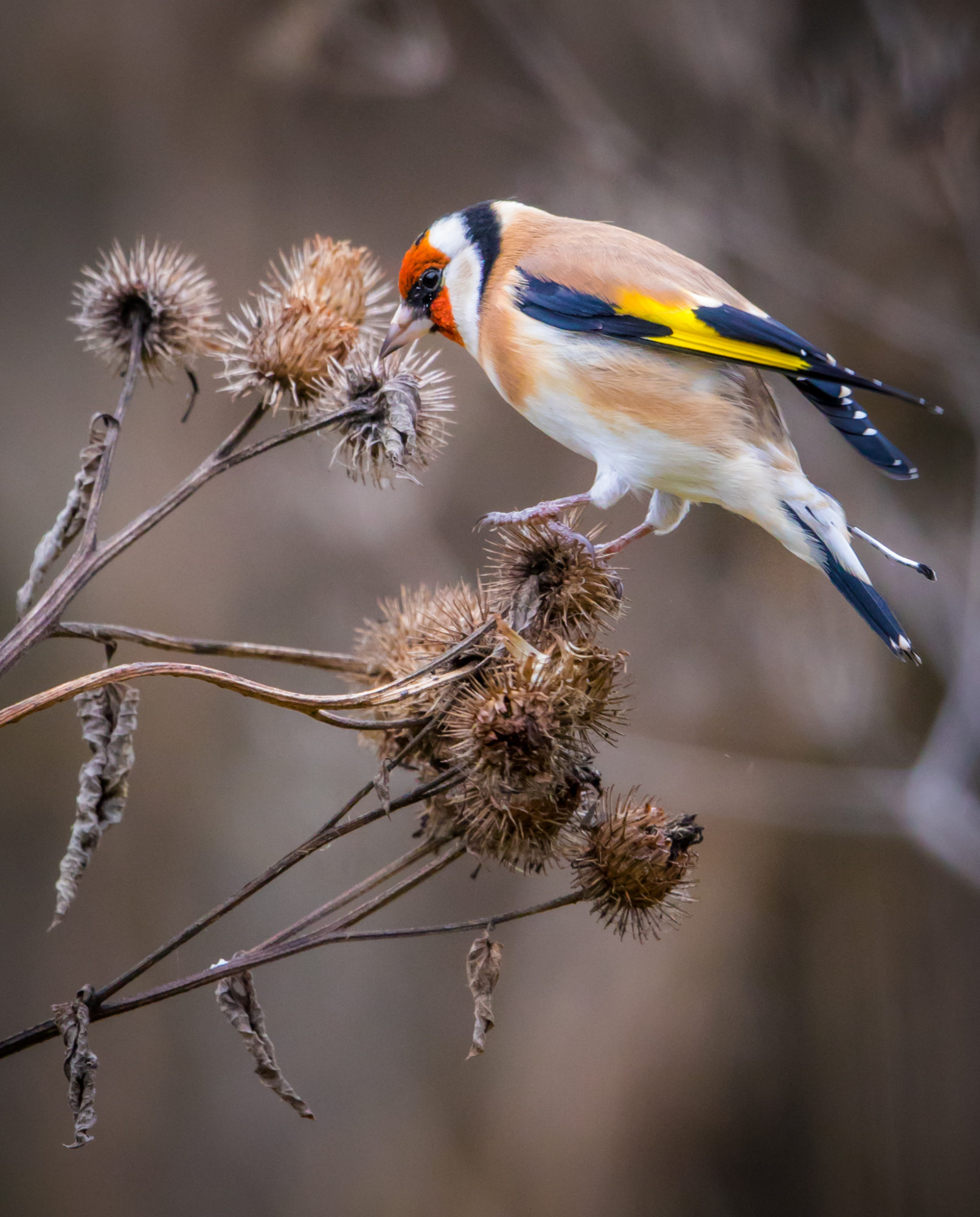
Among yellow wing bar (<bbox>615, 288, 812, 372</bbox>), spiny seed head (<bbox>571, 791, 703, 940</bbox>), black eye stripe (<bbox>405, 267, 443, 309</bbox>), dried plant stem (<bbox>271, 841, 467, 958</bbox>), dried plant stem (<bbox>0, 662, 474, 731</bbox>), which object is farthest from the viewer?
black eye stripe (<bbox>405, 267, 443, 309</bbox>)

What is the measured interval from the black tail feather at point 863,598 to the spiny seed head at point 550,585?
0.81 feet

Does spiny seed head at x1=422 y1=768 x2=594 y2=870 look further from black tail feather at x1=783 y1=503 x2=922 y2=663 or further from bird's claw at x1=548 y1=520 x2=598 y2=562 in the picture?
black tail feather at x1=783 y1=503 x2=922 y2=663

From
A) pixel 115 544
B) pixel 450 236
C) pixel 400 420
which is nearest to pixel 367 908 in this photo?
pixel 115 544

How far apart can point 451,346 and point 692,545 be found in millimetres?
856

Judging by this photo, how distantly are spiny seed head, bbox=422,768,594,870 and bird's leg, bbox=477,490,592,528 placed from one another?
27cm

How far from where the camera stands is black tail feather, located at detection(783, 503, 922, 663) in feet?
3.20

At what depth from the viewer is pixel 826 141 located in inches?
81.9

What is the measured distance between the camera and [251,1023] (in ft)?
2.73

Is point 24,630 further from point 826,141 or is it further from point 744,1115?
point 744,1115

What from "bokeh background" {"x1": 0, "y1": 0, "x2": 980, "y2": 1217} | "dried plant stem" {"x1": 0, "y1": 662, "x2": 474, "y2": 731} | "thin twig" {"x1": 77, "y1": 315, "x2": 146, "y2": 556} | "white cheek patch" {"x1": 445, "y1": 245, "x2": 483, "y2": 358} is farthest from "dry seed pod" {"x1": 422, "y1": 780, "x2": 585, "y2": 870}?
"bokeh background" {"x1": 0, "y1": 0, "x2": 980, "y2": 1217}

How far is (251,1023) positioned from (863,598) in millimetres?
716

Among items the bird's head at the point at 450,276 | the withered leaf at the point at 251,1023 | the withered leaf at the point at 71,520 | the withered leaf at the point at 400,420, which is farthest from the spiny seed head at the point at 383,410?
the withered leaf at the point at 251,1023

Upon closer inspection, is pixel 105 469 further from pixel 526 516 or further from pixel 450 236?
pixel 450 236

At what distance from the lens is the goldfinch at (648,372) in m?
1.07
